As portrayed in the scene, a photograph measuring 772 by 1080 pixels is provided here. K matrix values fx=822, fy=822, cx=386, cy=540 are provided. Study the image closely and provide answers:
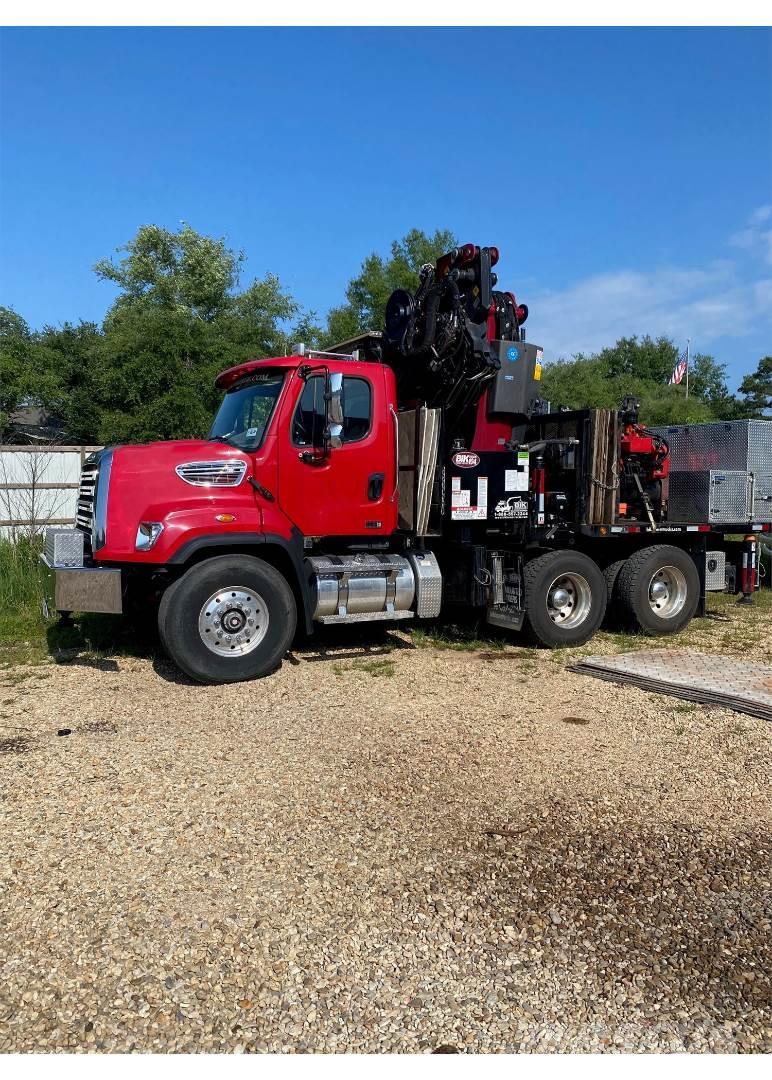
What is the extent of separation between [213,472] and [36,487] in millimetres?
7643

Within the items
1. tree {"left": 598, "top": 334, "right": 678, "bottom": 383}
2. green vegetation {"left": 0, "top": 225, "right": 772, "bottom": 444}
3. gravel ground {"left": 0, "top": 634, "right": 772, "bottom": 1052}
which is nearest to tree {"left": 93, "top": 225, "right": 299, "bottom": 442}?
green vegetation {"left": 0, "top": 225, "right": 772, "bottom": 444}

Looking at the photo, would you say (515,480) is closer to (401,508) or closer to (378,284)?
(401,508)

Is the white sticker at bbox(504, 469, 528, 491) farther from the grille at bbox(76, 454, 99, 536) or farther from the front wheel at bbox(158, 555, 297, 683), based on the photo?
the grille at bbox(76, 454, 99, 536)

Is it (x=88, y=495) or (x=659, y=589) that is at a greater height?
(x=88, y=495)

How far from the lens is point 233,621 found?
7.25 metres

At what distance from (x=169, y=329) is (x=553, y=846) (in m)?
20.0

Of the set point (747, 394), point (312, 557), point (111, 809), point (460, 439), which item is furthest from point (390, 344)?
point (747, 394)

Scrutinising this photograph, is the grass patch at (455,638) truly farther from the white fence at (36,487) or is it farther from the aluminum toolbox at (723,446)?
the white fence at (36,487)

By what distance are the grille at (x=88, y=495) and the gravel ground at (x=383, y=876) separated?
6.74 ft

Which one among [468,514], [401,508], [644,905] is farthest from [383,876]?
[468,514]

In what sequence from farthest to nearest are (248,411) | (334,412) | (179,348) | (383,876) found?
(179,348) → (248,411) → (334,412) → (383,876)

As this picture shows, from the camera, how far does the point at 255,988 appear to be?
2922 mm

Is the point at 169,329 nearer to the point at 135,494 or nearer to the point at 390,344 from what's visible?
the point at 390,344

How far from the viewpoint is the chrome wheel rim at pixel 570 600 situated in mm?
9086
